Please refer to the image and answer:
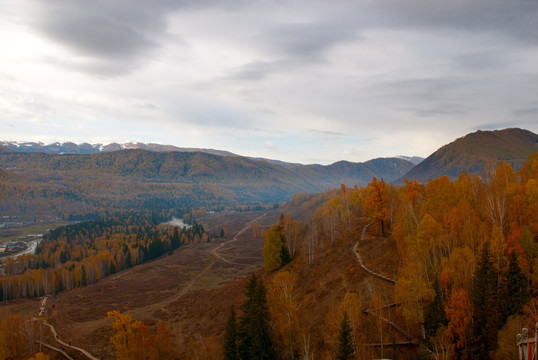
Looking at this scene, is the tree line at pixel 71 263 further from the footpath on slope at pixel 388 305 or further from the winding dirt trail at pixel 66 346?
the footpath on slope at pixel 388 305

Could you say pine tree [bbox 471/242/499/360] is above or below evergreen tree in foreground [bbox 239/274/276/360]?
above

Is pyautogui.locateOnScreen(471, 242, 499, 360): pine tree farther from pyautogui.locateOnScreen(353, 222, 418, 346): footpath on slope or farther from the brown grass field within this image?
the brown grass field

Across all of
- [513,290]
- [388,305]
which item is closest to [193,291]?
[388,305]

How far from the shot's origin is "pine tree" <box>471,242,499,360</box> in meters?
30.5

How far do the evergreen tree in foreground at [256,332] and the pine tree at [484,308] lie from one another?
71.1 feet

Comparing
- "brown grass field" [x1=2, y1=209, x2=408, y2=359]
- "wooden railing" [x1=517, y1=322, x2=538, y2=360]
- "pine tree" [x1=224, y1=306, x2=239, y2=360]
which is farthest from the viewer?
"brown grass field" [x1=2, y1=209, x2=408, y2=359]

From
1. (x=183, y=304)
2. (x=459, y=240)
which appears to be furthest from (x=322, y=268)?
(x=183, y=304)

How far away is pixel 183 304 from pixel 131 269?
236 feet

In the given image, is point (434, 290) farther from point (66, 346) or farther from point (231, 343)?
point (66, 346)

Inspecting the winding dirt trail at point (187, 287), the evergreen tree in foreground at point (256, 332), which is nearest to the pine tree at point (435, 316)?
the evergreen tree in foreground at point (256, 332)

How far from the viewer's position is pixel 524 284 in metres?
31.9

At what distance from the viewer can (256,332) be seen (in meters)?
37.7

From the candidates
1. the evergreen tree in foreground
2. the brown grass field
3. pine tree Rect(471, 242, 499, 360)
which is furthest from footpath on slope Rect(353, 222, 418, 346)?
the evergreen tree in foreground

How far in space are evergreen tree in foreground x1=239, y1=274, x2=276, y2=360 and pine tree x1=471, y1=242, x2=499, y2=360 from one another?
21673mm
